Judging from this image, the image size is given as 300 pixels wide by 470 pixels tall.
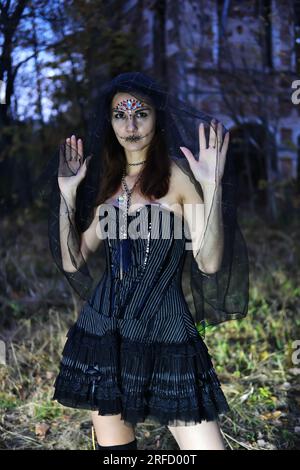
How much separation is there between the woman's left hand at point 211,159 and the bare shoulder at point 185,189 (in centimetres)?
9

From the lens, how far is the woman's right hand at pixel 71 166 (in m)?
2.02

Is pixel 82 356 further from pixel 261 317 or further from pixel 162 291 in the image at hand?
pixel 261 317

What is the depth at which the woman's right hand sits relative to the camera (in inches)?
79.6

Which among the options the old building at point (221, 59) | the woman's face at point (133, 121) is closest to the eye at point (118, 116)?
the woman's face at point (133, 121)

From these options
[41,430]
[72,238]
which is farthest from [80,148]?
[41,430]

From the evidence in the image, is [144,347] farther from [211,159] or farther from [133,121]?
[133,121]

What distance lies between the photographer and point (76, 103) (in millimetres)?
6746

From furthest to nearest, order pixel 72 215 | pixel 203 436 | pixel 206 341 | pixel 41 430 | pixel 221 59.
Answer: pixel 221 59, pixel 206 341, pixel 41 430, pixel 72 215, pixel 203 436

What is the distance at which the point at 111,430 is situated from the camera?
1875mm

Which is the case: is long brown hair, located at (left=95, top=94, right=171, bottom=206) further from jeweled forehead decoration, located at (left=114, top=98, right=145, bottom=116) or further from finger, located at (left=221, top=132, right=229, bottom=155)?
finger, located at (left=221, top=132, right=229, bottom=155)

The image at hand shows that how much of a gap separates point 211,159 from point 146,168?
259 mm

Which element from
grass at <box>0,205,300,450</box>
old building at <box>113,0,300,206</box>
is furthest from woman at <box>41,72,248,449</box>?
old building at <box>113,0,300,206</box>
